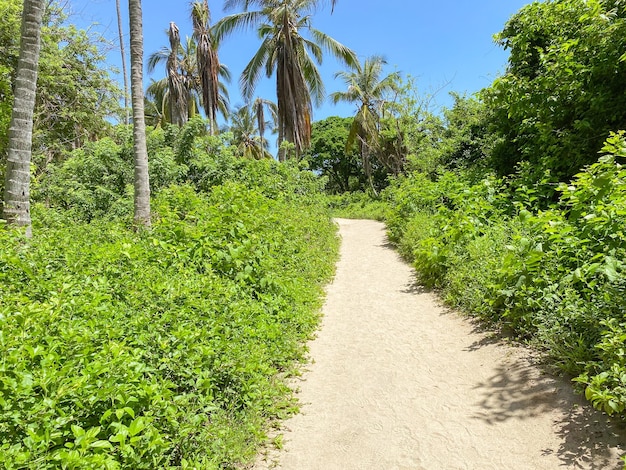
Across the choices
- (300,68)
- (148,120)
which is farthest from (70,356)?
(148,120)

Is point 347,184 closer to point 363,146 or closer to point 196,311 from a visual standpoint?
point 363,146

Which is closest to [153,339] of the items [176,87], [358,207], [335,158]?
[176,87]

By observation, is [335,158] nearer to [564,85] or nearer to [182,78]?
[182,78]

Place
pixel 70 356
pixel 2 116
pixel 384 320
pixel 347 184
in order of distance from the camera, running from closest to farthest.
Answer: pixel 70 356 → pixel 384 320 → pixel 2 116 → pixel 347 184

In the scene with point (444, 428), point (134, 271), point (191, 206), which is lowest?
point (444, 428)

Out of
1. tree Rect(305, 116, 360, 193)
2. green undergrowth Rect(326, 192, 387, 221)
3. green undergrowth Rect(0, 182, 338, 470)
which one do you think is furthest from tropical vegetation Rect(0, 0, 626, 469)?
tree Rect(305, 116, 360, 193)

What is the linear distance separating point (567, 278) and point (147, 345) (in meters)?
3.64

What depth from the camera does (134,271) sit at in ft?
11.6

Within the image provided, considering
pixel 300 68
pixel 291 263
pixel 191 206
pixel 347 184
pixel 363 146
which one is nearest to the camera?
pixel 291 263

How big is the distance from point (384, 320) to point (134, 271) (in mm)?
3343

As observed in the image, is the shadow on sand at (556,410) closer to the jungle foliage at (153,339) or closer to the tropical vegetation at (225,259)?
the tropical vegetation at (225,259)

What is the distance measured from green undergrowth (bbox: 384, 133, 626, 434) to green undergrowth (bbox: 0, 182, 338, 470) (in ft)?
7.69

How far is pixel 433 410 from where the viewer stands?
3125 millimetres

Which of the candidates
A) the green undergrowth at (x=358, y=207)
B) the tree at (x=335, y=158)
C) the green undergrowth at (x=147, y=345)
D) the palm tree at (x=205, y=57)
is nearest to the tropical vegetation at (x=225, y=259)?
the green undergrowth at (x=147, y=345)
